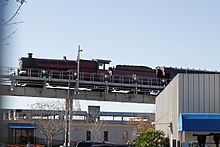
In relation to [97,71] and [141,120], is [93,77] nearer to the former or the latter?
[97,71]

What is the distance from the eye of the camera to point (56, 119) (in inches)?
2876

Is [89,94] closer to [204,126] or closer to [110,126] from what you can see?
[110,126]

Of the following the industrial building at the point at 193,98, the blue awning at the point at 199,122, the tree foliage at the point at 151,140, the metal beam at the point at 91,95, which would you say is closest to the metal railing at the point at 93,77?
the metal beam at the point at 91,95

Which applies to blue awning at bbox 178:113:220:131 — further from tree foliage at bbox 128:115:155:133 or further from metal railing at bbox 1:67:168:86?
tree foliage at bbox 128:115:155:133

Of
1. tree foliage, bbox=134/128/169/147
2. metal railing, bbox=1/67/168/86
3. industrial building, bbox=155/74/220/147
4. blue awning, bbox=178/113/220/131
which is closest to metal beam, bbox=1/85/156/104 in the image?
metal railing, bbox=1/67/168/86

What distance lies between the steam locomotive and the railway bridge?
118 millimetres

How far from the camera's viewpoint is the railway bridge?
53562 millimetres

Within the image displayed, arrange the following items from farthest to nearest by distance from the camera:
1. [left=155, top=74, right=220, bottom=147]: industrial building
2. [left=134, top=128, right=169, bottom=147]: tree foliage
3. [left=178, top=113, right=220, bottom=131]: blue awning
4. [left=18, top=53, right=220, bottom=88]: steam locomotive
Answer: [left=18, top=53, right=220, bottom=88]: steam locomotive
[left=134, top=128, right=169, bottom=147]: tree foliage
[left=155, top=74, right=220, bottom=147]: industrial building
[left=178, top=113, right=220, bottom=131]: blue awning

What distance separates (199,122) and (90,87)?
121 ft

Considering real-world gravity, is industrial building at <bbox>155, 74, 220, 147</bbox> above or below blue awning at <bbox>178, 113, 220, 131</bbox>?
above

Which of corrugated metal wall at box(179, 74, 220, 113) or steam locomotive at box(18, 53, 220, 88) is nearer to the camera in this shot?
corrugated metal wall at box(179, 74, 220, 113)

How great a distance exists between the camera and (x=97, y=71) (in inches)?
2208

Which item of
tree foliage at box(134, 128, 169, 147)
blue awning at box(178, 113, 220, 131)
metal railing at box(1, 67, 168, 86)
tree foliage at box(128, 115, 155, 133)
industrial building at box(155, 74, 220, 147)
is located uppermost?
metal railing at box(1, 67, 168, 86)

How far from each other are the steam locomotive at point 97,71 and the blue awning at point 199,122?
100ft
